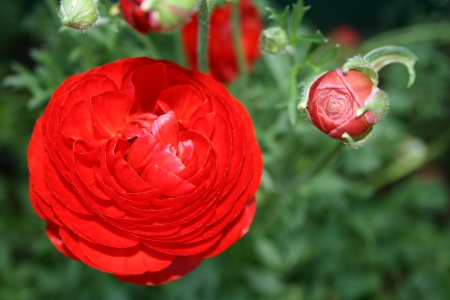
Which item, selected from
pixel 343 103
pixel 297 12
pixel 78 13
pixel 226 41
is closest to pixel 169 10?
pixel 78 13

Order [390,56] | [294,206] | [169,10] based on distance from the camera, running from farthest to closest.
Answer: [294,206] < [390,56] < [169,10]

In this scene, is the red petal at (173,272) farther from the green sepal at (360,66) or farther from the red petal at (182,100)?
the green sepal at (360,66)

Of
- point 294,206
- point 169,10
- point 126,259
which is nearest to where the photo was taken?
point 169,10

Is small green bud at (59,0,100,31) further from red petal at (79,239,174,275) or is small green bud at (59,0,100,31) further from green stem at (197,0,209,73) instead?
red petal at (79,239,174,275)

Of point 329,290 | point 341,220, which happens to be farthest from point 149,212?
point 329,290

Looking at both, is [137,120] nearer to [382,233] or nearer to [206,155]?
[206,155]

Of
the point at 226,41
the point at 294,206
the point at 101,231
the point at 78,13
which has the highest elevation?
the point at 78,13

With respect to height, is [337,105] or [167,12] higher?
[167,12]

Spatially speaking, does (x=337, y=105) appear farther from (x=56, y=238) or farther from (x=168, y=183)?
(x=56, y=238)
